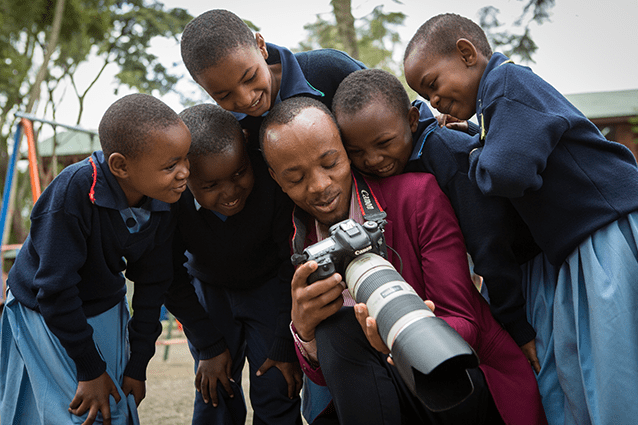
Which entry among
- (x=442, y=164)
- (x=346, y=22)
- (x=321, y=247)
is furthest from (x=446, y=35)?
(x=346, y=22)

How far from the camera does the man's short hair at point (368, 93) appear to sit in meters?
1.96

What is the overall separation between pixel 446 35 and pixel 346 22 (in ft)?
15.7

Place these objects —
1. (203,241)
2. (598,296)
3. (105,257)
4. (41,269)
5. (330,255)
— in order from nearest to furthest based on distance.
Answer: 1. (598,296)
2. (330,255)
3. (41,269)
4. (105,257)
5. (203,241)

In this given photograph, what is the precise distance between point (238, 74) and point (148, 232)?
0.79m

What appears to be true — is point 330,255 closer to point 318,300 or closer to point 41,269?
point 318,300

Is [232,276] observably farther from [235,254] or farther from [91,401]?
[91,401]

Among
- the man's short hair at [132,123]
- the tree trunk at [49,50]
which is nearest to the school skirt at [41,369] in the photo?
the man's short hair at [132,123]

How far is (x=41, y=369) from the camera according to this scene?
206 centimetres

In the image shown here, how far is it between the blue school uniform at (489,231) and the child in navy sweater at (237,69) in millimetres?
704

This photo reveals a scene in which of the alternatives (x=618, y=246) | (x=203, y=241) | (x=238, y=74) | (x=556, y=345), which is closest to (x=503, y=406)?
(x=556, y=345)

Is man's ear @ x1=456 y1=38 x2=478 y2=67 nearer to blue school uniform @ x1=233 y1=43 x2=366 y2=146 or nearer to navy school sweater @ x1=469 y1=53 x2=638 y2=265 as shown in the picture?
navy school sweater @ x1=469 y1=53 x2=638 y2=265

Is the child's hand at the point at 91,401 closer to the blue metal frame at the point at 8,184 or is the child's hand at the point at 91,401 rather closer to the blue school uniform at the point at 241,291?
the blue school uniform at the point at 241,291

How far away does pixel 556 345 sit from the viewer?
1635 millimetres

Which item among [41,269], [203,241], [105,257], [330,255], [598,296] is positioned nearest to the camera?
[598,296]
